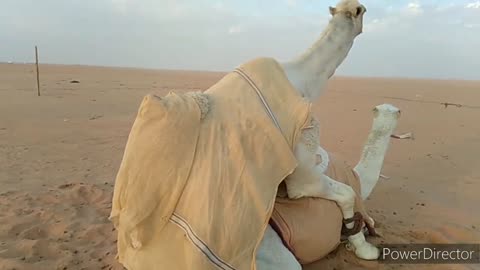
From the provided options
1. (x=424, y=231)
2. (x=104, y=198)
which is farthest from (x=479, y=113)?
(x=104, y=198)

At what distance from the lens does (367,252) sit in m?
3.07

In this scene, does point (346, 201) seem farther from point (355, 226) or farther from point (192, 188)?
point (192, 188)

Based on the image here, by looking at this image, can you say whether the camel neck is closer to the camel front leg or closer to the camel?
the camel

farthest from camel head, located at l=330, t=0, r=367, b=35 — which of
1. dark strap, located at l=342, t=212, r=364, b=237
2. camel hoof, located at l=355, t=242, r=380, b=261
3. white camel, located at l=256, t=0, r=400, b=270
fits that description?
camel hoof, located at l=355, t=242, r=380, b=261

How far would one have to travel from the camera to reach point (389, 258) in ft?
10.4

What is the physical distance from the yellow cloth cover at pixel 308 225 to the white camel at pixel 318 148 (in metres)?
0.05

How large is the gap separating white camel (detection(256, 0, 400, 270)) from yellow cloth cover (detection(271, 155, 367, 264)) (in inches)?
2.2

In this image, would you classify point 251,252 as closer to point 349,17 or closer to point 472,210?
point 349,17

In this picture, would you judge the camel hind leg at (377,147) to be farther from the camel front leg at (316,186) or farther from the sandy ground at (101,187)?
the camel front leg at (316,186)

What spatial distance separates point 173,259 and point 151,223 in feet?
0.68

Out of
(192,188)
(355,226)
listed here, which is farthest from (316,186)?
(192,188)

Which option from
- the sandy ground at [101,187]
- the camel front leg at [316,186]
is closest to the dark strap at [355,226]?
the camel front leg at [316,186]

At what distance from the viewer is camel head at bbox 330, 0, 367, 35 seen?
9.79 ft

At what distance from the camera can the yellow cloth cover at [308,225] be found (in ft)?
8.77
